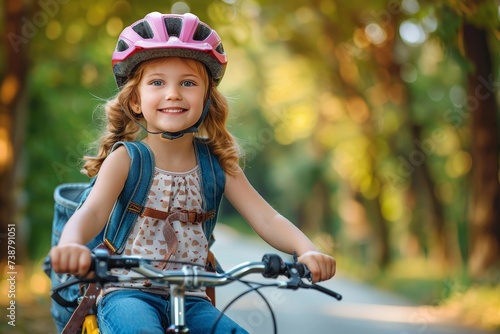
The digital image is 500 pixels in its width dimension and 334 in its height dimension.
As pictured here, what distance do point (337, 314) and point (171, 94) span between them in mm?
9263

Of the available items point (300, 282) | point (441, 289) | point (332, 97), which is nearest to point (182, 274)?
point (300, 282)

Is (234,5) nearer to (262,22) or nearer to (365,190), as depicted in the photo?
(262,22)

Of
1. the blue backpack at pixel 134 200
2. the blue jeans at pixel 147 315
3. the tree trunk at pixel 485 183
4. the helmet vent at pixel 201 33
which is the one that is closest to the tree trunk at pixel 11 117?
the tree trunk at pixel 485 183

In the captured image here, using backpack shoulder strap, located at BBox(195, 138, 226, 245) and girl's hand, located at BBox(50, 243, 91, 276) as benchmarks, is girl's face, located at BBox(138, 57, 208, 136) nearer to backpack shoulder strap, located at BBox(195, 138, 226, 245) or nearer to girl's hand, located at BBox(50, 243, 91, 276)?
backpack shoulder strap, located at BBox(195, 138, 226, 245)

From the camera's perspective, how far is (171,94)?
11.8ft

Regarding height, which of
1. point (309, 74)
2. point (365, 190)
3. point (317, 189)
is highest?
point (317, 189)

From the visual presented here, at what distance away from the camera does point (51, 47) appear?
12.1m

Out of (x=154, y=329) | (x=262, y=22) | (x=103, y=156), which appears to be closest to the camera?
(x=154, y=329)

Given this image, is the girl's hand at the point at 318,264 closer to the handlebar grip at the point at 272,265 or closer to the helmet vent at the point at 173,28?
the handlebar grip at the point at 272,265

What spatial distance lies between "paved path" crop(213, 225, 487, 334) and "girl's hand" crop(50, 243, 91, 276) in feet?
21.9

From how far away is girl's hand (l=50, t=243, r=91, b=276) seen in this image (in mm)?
2904

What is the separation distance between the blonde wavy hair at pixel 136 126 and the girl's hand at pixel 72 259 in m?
0.98

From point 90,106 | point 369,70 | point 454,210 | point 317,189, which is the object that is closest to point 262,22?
point 369,70

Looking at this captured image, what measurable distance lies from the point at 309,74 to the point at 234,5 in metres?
9.43
